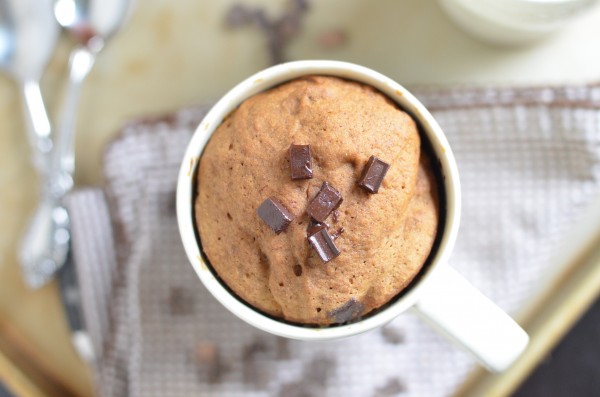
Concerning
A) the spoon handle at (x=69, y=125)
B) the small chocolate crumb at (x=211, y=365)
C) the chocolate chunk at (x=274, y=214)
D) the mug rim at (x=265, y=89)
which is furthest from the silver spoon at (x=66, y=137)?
the chocolate chunk at (x=274, y=214)

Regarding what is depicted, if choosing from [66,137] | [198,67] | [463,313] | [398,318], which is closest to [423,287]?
[463,313]

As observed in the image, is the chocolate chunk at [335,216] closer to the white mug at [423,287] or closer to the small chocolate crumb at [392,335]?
the white mug at [423,287]

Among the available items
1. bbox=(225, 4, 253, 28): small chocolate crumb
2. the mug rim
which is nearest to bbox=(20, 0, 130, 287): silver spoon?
bbox=(225, 4, 253, 28): small chocolate crumb

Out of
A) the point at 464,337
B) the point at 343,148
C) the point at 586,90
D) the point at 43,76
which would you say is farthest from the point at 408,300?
the point at 43,76

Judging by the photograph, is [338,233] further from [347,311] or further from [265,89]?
[265,89]

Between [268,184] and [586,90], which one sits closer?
[268,184]

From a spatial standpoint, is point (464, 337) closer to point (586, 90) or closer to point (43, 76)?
point (586, 90)

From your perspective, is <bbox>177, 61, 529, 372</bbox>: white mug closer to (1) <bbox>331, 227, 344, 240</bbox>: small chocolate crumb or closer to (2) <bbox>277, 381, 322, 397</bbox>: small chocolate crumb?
(1) <bbox>331, 227, 344, 240</bbox>: small chocolate crumb
